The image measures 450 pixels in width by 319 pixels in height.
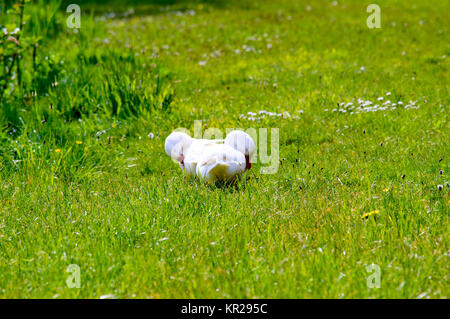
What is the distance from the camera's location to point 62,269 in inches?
123

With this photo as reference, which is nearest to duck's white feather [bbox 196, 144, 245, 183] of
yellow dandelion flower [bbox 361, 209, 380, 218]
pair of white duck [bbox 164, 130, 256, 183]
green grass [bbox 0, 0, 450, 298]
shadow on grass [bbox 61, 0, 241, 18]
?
pair of white duck [bbox 164, 130, 256, 183]

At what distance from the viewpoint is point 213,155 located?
4.17 metres

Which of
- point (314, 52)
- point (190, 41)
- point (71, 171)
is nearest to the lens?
point (71, 171)

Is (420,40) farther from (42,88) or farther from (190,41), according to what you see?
(42,88)

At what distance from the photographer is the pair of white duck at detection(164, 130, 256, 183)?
4.15 metres

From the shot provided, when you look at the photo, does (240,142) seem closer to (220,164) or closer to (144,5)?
(220,164)

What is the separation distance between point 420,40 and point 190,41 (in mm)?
4290

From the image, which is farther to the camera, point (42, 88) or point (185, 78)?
point (185, 78)

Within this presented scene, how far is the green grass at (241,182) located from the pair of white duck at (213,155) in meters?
0.14

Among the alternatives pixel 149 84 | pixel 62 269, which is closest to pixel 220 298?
pixel 62 269

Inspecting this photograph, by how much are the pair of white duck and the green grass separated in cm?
14

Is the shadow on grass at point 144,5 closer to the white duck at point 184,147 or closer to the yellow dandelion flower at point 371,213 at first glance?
the white duck at point 184,147

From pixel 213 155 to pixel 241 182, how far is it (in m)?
0.37

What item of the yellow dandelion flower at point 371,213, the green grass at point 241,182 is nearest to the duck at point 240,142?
the green grass at point 241,182
